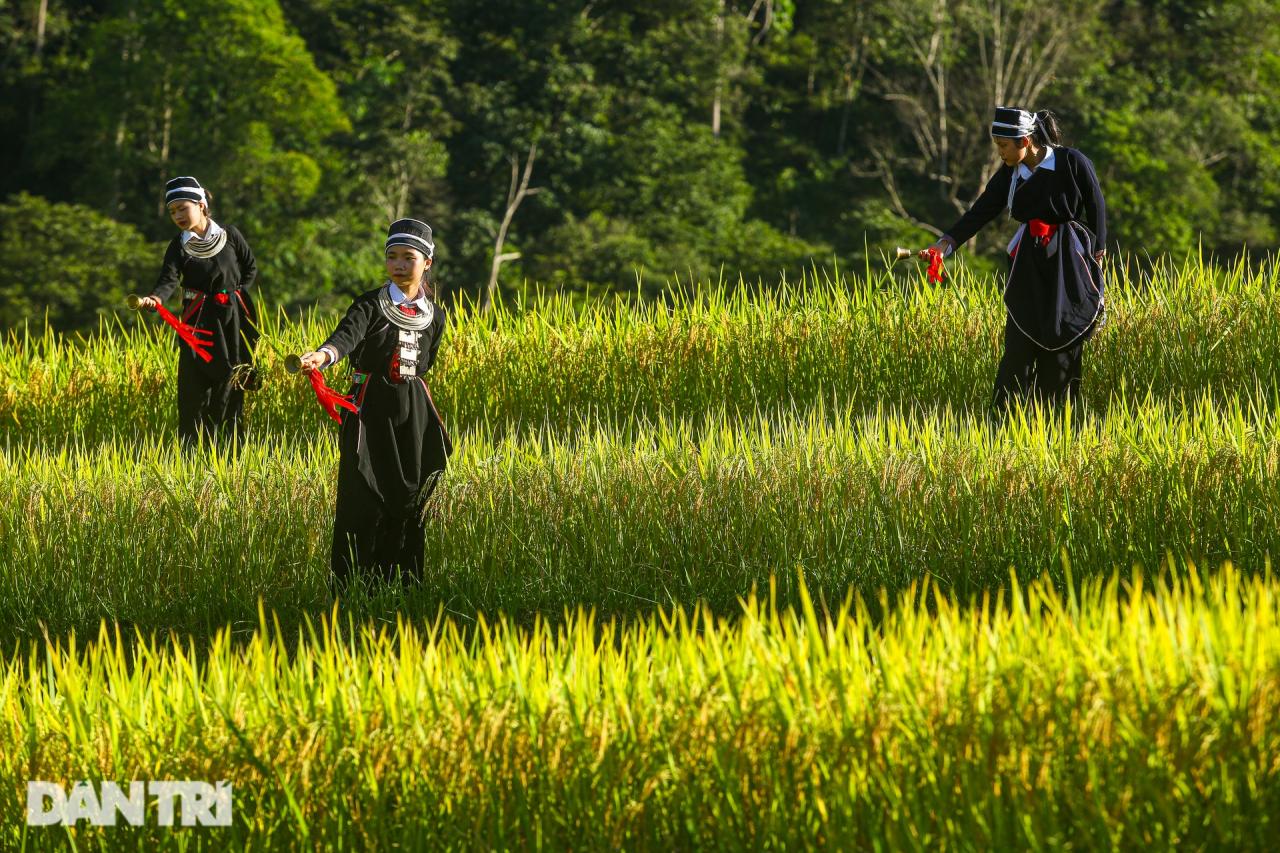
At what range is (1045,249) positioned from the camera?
21.0ft

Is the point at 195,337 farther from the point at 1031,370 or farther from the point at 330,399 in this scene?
the point at 1031,370

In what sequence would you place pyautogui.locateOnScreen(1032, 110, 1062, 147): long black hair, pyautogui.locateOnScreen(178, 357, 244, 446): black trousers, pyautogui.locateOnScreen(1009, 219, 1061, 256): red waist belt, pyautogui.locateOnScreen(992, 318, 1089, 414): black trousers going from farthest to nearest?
pyautogui.locateOnScreen(178, 357, 244, 446): black trousers → pyautogui.locateOnScreen(992, 318, 1089, 414): black trousers → pyautogui.locateOnScreen(1009, 219, 1061, 256): red waist belt → pyautogui.locateOnScreen(1032, 110, 1062, 147): long black hair

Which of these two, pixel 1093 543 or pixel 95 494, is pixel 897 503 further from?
pixel 95 494

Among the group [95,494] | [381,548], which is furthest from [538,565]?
[95,494]

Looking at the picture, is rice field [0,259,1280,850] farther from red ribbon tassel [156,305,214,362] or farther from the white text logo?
red ribbon tassel [156,305,214,362]

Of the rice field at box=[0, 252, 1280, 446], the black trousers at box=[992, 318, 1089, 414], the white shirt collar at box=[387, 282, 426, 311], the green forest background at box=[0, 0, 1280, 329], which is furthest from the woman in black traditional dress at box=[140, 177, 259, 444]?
the green forest background at box=[0, 0, 1280, 329]

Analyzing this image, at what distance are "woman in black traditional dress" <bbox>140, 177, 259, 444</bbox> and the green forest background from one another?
16.8 metres

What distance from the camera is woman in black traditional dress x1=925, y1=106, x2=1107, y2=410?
20.6 feet

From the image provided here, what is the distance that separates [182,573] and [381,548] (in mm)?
857

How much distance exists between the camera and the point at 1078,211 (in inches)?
251

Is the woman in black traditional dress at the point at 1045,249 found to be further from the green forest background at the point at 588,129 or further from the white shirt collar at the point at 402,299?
the green forest background at the point at 588,129

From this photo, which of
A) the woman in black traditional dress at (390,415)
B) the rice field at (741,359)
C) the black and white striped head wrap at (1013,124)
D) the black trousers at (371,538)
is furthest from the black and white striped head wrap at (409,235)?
the rice field at (741,359)

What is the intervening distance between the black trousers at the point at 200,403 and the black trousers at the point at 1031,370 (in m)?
3.51

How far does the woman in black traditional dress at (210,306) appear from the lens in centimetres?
721
